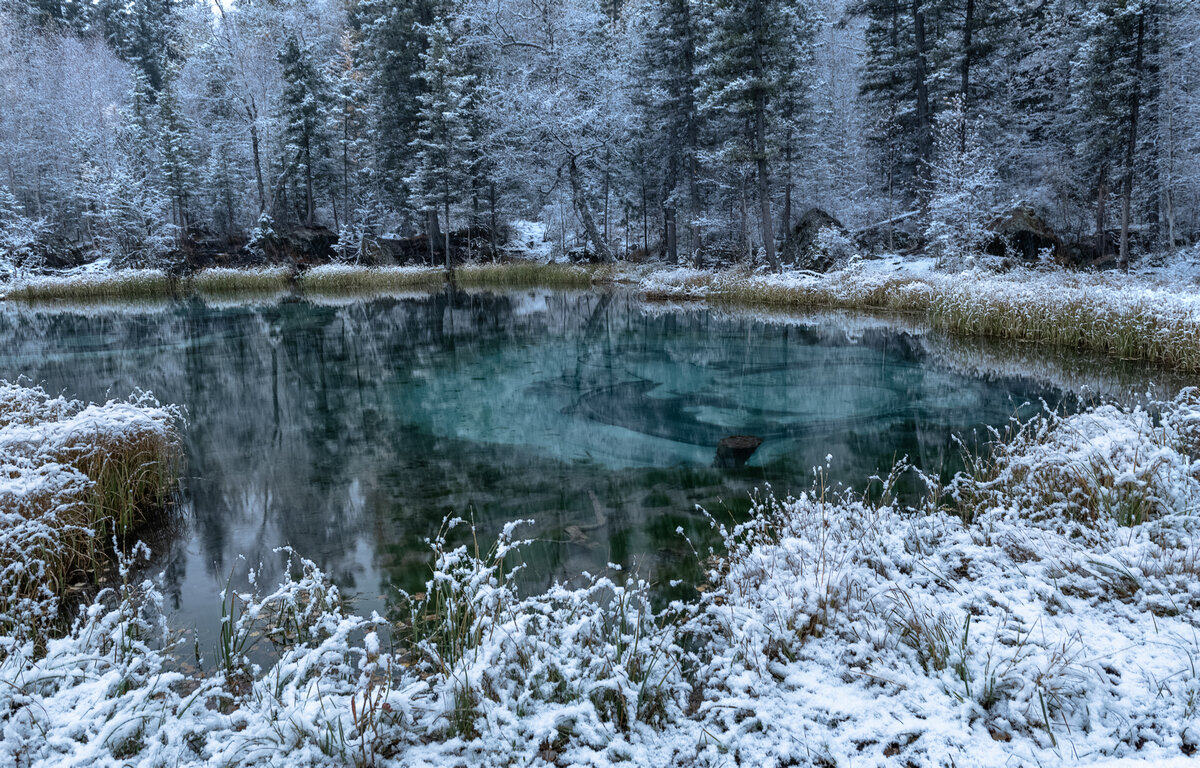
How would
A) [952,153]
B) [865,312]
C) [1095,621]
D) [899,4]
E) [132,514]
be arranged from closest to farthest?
[1095,621] → [132,514] → [865,312] → [952,153] → [899,4]

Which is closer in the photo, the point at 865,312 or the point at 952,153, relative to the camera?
the point at 865,312

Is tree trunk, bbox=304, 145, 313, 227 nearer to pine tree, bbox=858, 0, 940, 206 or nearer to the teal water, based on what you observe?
the teal water

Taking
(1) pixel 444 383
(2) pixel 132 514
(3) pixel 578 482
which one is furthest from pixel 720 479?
(1) pixel 444 383

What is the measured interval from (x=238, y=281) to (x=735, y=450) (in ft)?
99.2

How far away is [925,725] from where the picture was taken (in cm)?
246

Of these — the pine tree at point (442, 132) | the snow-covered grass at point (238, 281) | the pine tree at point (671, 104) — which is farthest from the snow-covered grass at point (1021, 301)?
the snow-covered grass at point (238, 281)

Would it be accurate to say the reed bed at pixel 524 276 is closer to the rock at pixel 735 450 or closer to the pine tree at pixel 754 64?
the pine tree at pixel 754 64

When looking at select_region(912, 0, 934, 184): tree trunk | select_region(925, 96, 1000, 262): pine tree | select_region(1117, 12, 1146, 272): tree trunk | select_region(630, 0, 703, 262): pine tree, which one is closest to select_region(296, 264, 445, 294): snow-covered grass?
select_region(630, 0, 703, 262): pine tree

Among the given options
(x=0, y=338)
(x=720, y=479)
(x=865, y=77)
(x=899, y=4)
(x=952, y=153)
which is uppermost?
(x=899, y=4)

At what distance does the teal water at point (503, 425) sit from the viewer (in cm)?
546

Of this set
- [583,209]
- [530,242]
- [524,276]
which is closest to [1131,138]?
[583,209]

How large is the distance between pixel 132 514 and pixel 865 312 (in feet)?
58.8

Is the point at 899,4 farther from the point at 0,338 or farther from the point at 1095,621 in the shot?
the point at 0,338

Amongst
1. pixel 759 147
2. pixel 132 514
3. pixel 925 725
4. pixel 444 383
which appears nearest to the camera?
pixel 925 725
